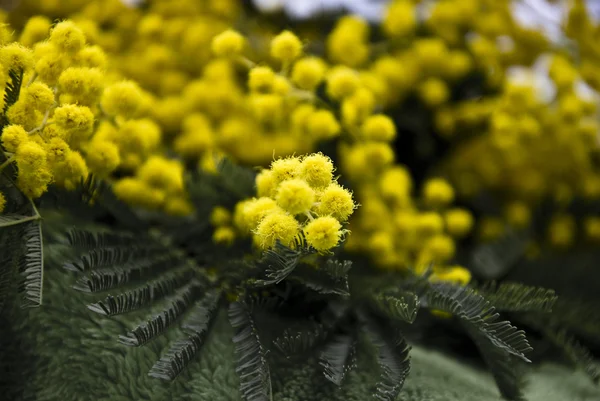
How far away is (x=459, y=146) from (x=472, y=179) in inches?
2.3

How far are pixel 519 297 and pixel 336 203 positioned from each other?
0.76 ft

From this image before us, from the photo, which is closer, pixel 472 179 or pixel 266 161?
pixel 266 161

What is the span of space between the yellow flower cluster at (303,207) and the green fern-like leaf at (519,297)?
19 centimetres

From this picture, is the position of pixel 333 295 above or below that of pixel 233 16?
below

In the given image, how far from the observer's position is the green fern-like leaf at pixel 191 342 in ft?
1.66

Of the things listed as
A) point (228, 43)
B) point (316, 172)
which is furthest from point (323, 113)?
point (316, 172)

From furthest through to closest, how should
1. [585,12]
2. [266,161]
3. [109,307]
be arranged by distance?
[585,12]
[266,161]
[109,307]

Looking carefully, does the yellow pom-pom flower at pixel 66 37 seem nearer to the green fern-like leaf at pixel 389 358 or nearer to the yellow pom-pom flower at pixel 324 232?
the yellow pom-pom flower at pixel 324 232

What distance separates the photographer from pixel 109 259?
1.93 ft

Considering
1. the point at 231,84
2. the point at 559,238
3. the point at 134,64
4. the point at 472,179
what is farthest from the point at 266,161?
the point at 559,238

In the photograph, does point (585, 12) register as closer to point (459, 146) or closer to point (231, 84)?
point (459, 146)

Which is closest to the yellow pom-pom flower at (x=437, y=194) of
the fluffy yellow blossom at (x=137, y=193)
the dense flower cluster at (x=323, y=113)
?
the dense flower cluster at (x=323, y=113)

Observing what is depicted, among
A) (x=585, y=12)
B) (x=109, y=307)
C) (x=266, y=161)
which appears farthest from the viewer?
(x=585, y=12)

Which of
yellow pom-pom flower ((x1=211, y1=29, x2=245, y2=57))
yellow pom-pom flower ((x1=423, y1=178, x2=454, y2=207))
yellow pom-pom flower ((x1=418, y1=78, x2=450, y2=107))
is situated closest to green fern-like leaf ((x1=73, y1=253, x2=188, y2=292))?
yellow pom-pom flower ((x1=211, y1=29, x2=245, y2=57))
